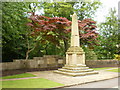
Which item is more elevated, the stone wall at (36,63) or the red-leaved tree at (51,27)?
the red-leaved tree at (51,27)

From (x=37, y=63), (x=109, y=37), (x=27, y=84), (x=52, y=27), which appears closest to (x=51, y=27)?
(x=52, y=27)

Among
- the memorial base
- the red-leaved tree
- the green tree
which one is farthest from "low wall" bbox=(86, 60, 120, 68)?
the memorial base

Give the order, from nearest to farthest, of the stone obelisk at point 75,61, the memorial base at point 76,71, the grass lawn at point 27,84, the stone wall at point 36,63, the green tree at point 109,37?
the grass lawn at point 27,84
the memorial base at point 76,71
the stone obelisk at point 75,61
the stone wall at point 36,63
the green tree at point 109,37

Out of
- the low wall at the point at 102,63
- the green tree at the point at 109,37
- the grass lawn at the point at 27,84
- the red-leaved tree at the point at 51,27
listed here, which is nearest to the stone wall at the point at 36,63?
the red-leaved tree at the point at 51,27

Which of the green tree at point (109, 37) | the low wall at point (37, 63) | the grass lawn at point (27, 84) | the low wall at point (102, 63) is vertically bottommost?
the low wall at point (102, 63)

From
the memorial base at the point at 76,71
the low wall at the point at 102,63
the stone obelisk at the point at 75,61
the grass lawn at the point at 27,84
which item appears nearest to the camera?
the grass lawn at the point at 27,84

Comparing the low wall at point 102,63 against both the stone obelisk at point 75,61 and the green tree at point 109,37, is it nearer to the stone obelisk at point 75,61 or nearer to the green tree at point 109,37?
the green tree at point 109,37

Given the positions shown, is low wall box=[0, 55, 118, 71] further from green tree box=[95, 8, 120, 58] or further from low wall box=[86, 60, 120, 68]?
green tree box=[95, 8, 120, 58]

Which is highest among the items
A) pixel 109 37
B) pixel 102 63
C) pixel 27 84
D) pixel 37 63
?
pixel 109 37

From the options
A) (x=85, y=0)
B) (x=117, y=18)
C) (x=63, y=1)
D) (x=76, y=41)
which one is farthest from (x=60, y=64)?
(x=117, y=18)

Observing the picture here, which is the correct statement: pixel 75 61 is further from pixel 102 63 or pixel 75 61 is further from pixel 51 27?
pixel 102 63

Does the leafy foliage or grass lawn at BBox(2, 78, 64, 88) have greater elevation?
the leafy foliage

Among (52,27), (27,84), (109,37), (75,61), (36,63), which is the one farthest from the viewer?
(109,37)

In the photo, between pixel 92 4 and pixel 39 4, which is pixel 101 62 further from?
pixel 39 4
